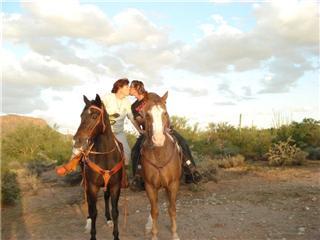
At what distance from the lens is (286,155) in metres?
15.3

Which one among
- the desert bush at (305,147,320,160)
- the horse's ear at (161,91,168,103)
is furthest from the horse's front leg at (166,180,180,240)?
the desert bush at (305,147,320,160)

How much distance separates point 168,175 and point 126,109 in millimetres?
1658

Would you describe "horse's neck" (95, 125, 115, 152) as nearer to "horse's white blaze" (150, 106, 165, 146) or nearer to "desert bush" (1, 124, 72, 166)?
"horse's white blaze" (150, 106, 165, 146)

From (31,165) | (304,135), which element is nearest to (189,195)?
(304,135)

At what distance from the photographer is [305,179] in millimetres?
12758

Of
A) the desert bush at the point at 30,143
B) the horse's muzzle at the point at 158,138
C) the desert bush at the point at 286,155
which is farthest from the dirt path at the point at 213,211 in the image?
the desert bush at the point at 30,143

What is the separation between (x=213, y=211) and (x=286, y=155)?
21.4ft

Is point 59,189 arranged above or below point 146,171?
below

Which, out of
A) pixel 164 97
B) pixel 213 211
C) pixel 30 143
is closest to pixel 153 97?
pixel 164 97

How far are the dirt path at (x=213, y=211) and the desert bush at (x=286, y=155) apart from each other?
44.8 inches

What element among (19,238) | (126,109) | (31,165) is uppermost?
(126,109)

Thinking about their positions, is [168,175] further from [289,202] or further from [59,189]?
[59,189]

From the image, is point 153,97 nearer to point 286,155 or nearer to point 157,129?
point 157,129

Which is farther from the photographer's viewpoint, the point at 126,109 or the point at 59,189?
the point at 59,189
